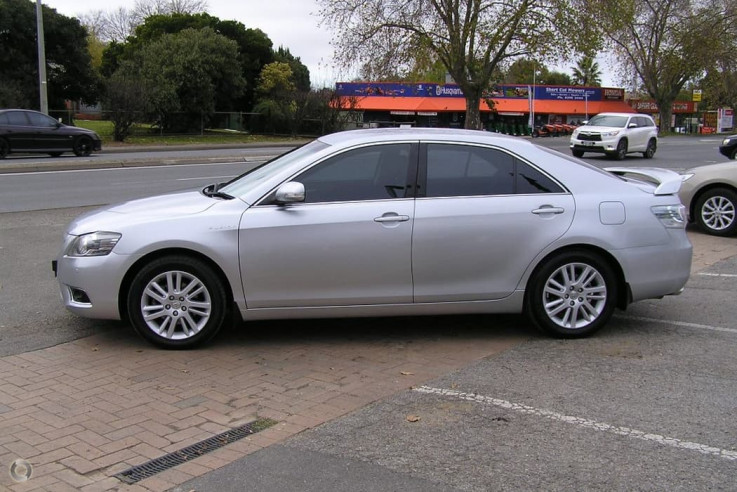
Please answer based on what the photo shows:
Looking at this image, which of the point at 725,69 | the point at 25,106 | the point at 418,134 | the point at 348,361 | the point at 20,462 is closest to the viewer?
the point at 20,462

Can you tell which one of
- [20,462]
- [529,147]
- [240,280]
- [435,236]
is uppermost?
[529,147]

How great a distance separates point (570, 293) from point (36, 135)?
882 inches

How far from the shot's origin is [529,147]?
585cm

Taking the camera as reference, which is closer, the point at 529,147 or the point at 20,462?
the point at 20,462

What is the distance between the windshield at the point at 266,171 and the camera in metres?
5.72

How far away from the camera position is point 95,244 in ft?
17.5

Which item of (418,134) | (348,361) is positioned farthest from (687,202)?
(348,361)

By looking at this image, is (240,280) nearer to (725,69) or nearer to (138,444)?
(138,444)

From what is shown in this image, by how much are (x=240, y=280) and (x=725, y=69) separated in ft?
220

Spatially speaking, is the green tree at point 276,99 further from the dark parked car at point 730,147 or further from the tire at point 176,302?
the tire at point 176,302

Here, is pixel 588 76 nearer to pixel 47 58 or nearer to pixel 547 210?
pixel 47 58

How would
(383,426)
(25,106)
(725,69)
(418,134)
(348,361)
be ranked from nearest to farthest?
1. (383,426)
2. (348,361)
3. (418,134)
4. (25,106)
5. (725,69)

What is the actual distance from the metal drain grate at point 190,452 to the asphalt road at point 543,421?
A: 25 centimetres

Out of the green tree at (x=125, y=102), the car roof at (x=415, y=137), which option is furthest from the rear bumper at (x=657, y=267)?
the green tree at (x=125, y=102)
